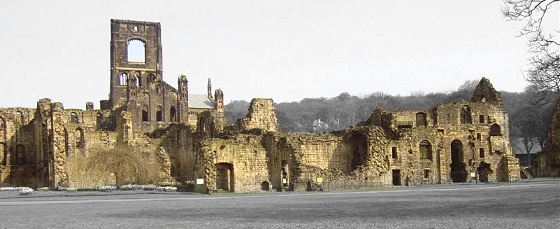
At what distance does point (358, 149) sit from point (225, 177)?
32.0 feet

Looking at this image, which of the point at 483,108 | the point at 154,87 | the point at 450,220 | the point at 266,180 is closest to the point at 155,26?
the point at 154,87

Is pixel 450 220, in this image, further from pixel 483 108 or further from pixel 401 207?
pixel 483 108

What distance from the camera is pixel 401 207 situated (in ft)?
75.9

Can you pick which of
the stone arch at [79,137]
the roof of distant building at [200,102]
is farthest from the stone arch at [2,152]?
the roof of distant building at [200,102]

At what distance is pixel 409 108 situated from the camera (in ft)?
481

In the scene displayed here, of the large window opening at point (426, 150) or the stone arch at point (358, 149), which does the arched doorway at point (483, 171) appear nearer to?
the large window opening at point (426, 150)

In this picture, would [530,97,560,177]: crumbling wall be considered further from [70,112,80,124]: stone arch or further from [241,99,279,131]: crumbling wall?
[70,112,80,124]: stone arch

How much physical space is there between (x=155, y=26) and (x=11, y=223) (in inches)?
3447

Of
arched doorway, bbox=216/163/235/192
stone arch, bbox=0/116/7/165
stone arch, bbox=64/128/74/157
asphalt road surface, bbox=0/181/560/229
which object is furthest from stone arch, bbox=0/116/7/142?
asphalt road surface, bbox=0/181/560/229

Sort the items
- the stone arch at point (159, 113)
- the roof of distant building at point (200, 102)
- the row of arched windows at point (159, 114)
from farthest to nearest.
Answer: the roof of distant building at point (200, 102) → the stone arch at point (159, 113) → the row of arched windows at point (159, 114)

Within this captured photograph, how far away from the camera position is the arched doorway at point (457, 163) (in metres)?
58.8

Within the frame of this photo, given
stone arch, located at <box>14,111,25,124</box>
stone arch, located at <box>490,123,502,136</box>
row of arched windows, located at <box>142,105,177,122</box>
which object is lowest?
stone arch, located at <box>490,123,502,136</box>

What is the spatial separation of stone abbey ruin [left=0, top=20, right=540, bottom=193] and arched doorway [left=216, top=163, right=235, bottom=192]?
7 cm

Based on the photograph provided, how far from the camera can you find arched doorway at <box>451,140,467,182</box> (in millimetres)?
58844
